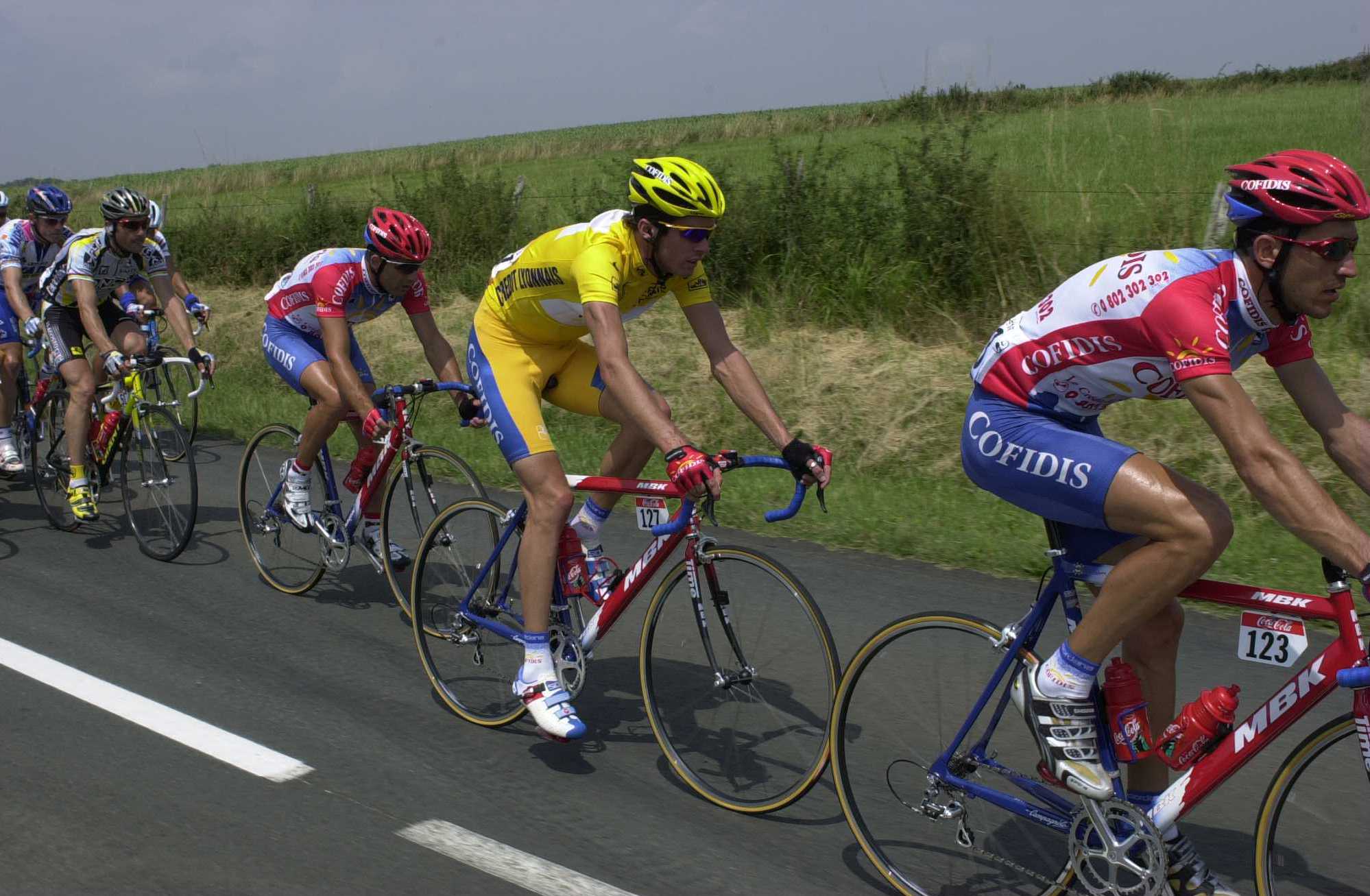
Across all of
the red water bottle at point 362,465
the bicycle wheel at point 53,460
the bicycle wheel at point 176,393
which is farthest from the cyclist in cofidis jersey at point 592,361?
the bicycle wheel at point 53,460

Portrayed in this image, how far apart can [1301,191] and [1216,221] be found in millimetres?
8519

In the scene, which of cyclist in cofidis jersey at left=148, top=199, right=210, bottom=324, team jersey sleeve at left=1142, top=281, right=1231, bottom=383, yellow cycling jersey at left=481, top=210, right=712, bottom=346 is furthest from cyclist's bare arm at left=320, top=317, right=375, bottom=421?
team jersey sleeve at left=1142, top=281, right=1231, bottom=383

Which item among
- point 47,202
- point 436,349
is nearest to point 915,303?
point 436,349

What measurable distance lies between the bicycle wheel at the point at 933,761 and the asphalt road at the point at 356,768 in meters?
0.11

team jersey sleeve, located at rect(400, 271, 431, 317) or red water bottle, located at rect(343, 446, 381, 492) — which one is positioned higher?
team jersey sleeve, located at rect(400, 271, 431, 317)

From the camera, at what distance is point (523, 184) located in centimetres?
1814

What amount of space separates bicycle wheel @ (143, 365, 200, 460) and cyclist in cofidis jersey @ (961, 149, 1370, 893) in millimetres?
5326

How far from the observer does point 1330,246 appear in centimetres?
297

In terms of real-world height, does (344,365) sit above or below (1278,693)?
above

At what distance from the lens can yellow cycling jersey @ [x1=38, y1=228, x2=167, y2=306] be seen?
8188 mm

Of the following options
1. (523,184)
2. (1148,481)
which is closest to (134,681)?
(1148,481)

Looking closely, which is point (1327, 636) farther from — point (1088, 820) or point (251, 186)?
point (251, 186)

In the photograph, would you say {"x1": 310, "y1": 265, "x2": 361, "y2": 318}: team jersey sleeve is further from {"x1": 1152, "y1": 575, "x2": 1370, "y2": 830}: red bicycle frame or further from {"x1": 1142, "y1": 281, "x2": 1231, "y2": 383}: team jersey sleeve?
{"x1": 1152, "y1": 575, "x2": 1370, "y2": 830}: red bicycle frame

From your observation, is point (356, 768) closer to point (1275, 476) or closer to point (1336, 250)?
point (1275, 476)
